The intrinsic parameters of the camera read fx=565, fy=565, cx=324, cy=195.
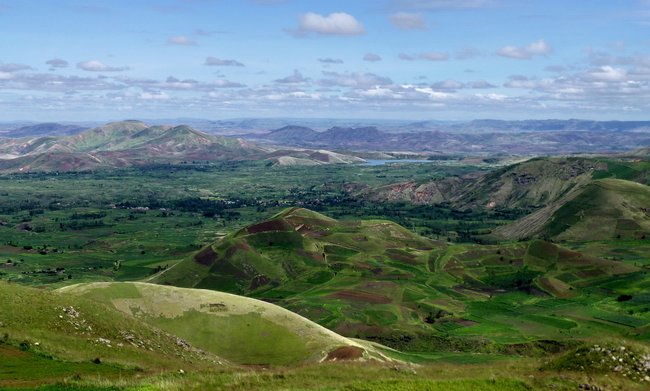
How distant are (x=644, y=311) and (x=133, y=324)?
150 m

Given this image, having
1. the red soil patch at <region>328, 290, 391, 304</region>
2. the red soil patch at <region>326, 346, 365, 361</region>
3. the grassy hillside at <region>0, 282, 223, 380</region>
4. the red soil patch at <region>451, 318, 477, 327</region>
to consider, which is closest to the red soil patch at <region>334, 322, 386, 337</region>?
the red soil patch at <region>328, 290, 391, 304</region>

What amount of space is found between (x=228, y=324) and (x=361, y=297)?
3787 inches

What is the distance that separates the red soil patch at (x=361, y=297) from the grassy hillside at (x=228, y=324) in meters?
83.2

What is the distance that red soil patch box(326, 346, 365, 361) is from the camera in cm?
8700

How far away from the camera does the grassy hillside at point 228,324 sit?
9038 cm

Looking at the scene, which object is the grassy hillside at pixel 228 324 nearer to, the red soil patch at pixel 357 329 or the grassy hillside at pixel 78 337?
the grassy hillside at pixel 78 337

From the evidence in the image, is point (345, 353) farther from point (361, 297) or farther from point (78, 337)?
point (361, 297)

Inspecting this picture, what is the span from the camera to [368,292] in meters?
194

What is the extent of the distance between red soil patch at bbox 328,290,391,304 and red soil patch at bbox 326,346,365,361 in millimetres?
93002

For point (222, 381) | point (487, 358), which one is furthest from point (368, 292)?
point (222, 381)

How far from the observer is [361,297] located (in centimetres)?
18862

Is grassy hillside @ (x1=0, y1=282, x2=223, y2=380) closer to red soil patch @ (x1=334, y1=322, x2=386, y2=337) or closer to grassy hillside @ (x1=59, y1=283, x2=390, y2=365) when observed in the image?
grassy hillside @ (x1=59, y1=283, x2=390, y2=365)

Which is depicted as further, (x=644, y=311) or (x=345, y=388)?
(x=644, y=311)

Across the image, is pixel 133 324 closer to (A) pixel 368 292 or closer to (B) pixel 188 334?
(B) pixel 188 334
